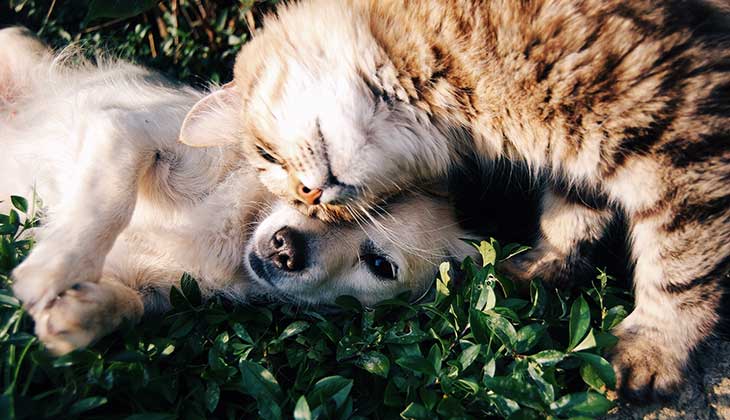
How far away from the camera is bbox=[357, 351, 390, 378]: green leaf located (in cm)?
214

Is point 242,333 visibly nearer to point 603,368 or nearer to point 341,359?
point 341,359

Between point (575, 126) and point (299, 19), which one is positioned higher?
point (299, 19)

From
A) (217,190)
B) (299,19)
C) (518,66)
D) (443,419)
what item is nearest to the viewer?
(443,419)

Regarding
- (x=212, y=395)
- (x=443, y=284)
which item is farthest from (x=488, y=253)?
(x=212, y=395)

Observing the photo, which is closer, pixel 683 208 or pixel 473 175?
pixel 683 208

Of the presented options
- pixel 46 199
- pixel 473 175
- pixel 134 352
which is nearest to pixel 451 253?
pixel 473 175

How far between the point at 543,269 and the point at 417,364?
0.82 metres

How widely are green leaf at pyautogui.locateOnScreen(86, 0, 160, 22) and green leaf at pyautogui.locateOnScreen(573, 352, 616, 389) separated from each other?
8.89ft

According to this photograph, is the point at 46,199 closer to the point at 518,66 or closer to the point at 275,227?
the point at 275,227

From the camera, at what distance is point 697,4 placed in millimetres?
2137

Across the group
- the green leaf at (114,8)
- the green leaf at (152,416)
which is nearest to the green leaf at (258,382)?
the green leaf at (152,416)

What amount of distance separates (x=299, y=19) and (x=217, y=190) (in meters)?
0.81

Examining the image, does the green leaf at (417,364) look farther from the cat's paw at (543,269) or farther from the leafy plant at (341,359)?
the cat's paw at (543,269)

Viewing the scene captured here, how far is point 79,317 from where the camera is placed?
2.06 meters
